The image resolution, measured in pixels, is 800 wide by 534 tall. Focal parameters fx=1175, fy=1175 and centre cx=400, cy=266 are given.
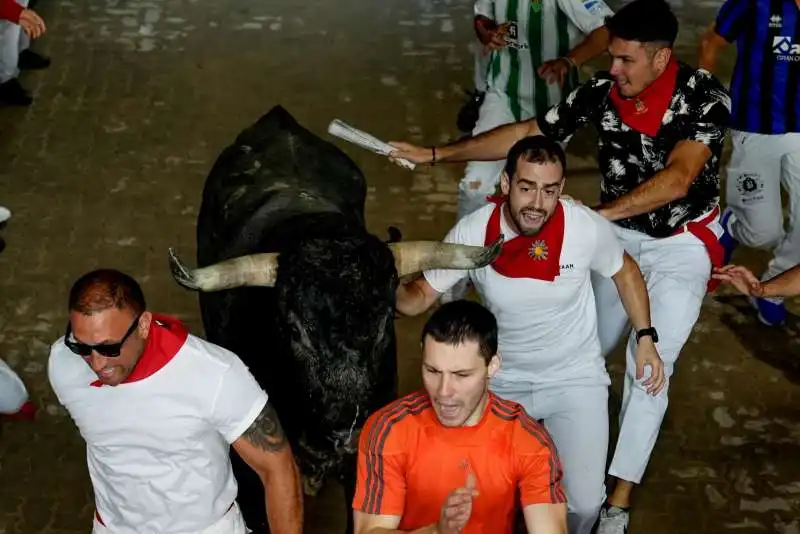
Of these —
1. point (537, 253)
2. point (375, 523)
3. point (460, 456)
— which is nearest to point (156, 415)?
point (375, 523)

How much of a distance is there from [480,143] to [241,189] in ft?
4.41

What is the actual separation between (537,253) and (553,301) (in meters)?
0.24

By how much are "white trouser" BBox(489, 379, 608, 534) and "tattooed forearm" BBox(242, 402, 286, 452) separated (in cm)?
145

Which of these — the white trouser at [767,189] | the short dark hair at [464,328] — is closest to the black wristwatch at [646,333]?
the short dark hair at [464,328]

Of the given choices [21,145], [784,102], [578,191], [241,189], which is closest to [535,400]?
[241,189]

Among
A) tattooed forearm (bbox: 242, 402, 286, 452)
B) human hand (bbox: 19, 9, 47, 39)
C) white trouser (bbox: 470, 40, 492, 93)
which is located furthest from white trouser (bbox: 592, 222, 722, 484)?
human hand (bbox: 19, 9, 47, 39)

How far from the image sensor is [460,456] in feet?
13.4

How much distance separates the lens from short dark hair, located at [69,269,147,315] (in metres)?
4.02

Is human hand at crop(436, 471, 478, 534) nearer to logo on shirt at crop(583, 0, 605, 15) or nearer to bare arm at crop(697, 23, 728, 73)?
bare arm at crop(697, 23, 728, 73)

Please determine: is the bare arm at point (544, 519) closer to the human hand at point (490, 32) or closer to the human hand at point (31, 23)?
the human hand at point (490, 32)

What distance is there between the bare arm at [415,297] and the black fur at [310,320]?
20cm

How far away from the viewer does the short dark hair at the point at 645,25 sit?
18.6 feet

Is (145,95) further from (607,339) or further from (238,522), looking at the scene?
(238,522)

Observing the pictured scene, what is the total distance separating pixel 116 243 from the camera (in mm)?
8398
